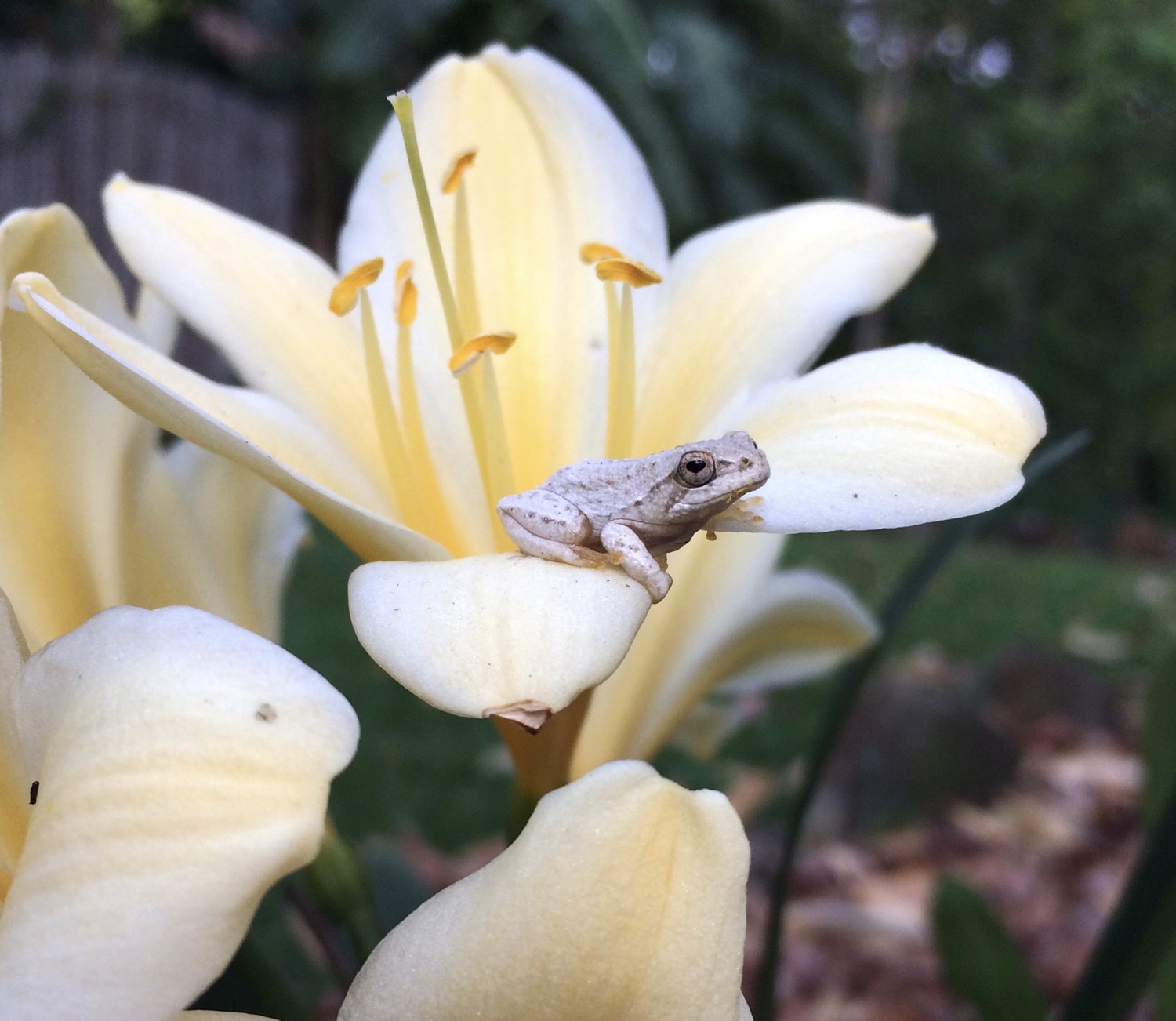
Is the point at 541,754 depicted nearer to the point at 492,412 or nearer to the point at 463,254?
the point at 492,412

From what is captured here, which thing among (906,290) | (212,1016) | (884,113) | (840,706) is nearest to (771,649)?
→ (840,706)

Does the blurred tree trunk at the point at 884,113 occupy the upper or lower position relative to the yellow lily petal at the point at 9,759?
lower

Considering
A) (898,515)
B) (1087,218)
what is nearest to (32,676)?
(898,515)

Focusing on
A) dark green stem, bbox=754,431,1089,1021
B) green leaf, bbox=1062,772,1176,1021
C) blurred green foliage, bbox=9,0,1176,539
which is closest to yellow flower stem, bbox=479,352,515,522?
dark green stem, bbox=754,431,1089,1021

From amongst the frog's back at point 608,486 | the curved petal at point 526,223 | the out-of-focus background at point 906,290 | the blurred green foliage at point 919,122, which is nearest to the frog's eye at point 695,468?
the frog's back at point 608,486

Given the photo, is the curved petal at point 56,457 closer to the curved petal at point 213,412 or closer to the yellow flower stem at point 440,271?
the curved petal at point 213,412

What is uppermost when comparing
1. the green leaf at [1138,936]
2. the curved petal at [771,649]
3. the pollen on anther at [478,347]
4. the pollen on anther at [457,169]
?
the pollen on anther at [457,169]

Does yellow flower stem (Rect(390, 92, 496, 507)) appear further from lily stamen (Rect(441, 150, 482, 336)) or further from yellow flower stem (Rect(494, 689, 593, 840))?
yellow flower stem (Rect(494, 689, 593, 840))
